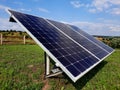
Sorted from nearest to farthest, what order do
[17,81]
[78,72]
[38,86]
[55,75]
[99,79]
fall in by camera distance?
[78,72] < [38,86] < [17,81] < [55,75] < [99,79]

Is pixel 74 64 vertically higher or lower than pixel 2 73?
higher

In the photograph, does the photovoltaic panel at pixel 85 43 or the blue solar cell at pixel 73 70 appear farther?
the photovoltaic panel at pixel 85 43

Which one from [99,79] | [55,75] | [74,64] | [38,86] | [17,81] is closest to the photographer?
[74,64]

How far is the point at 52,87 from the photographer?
287 inches

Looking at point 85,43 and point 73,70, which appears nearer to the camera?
point 73,70

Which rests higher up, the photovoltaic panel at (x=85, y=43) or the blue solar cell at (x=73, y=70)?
the blue solar cell at (x=73, y=70)

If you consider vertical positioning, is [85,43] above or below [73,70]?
below

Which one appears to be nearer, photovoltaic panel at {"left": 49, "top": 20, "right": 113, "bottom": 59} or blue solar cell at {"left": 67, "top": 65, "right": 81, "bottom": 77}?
blue solar cell at {"left": 67, "top": 65, "right": 81, "bottom": 77}

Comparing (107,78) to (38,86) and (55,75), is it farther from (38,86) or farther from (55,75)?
(38,86)

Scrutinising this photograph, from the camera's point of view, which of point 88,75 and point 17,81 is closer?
point 17,81

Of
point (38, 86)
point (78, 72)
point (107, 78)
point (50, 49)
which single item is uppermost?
point (50, 49)

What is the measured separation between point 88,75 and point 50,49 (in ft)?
13.3

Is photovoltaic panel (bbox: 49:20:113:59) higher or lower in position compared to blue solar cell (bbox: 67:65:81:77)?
lower

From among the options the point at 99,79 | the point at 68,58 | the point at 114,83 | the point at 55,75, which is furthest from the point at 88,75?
the point at 68,58
